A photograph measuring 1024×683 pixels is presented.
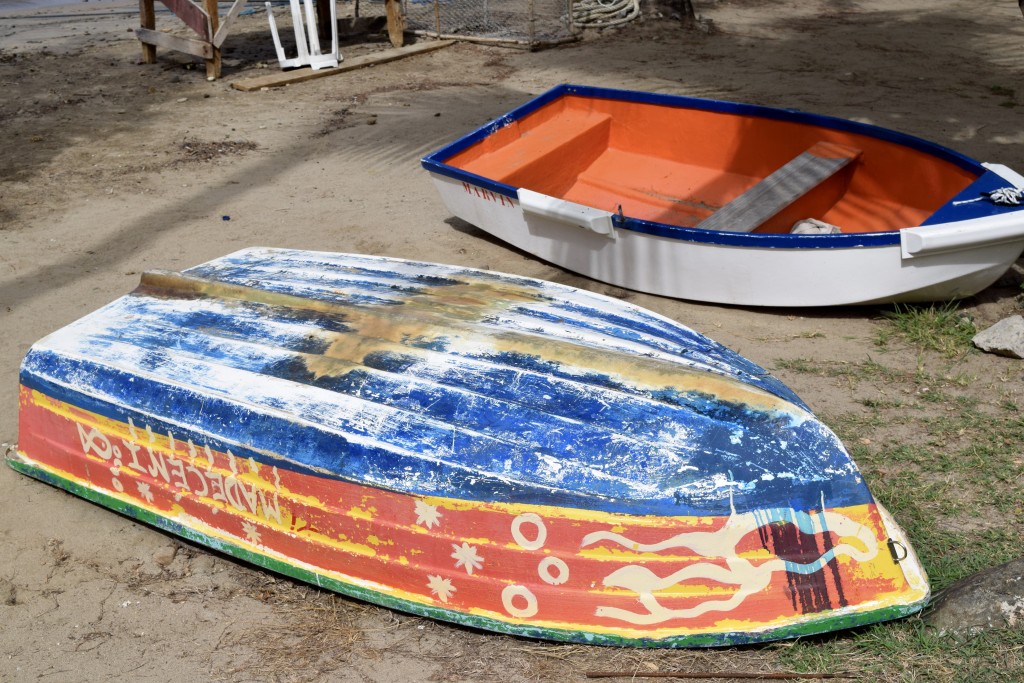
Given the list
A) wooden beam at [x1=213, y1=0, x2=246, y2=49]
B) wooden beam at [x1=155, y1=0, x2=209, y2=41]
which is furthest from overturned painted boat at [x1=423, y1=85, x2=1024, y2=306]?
wooden beam at [x1=155, y1=0, x2=209, y2=41]

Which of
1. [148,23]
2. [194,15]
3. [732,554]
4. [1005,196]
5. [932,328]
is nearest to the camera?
[732,554]

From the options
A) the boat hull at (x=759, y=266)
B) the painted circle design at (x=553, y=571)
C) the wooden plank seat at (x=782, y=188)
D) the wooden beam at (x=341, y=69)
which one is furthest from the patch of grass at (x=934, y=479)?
the wooden beam at (x=341, y=69)

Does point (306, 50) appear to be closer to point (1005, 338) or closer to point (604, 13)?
point (604, 13)

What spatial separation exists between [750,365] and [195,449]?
2237 millimetres

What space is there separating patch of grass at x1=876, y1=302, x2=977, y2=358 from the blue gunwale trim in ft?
1.89

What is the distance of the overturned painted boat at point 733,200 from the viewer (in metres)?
5.04

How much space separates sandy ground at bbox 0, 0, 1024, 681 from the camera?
3.46 meters

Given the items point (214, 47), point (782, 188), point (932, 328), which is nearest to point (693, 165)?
point (782, 188)

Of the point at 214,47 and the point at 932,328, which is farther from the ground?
the point at 214,47

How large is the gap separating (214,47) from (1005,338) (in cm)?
863

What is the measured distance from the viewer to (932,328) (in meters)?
5.24

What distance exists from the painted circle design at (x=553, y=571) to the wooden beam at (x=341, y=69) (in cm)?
841

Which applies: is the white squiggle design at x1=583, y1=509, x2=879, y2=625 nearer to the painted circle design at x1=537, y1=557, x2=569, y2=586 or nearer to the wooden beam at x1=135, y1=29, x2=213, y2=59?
the painted circle design at x1=537, y1=557, x2=569, y2=586

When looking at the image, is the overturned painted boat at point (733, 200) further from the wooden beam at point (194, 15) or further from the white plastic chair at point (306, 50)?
the wooden beam at point (194, 15)
